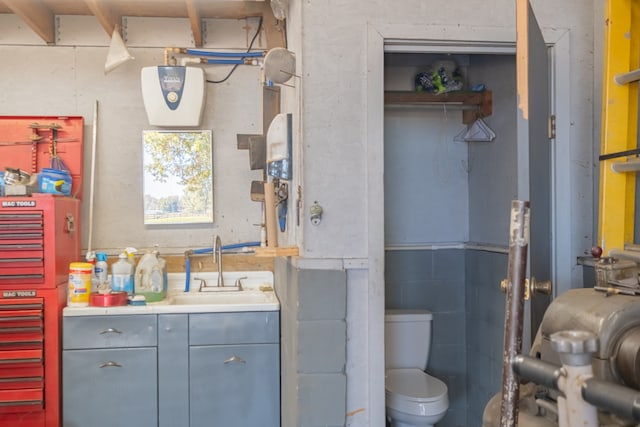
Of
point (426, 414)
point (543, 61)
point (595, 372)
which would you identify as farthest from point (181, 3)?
point (595, 372)

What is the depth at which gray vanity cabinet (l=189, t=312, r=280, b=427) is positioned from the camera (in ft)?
9.20

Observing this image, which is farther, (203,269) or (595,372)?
(203,269)

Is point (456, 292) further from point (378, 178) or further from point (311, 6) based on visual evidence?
point (311, 6)

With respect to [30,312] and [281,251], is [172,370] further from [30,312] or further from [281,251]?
[281,251]

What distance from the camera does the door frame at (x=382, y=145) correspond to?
6.90ft

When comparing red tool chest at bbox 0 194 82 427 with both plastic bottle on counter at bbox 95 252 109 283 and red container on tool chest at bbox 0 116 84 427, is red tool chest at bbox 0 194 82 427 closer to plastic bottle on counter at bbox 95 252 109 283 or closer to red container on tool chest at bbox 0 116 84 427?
red container on tool chest at bbox 0 116 84 427

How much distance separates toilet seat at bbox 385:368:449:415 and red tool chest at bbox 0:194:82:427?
174 cm

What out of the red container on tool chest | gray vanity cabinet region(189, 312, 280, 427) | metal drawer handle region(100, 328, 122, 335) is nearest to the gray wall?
gray vanity cabinet region(189, 312, 280, 427)

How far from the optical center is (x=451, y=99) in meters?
3.09

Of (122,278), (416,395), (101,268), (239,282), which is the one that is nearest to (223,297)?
(239,282)

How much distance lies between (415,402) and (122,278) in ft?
5.74

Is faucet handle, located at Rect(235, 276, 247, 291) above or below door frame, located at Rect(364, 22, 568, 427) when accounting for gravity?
below

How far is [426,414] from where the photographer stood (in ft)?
8.54

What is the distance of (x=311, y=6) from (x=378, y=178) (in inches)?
28.5
